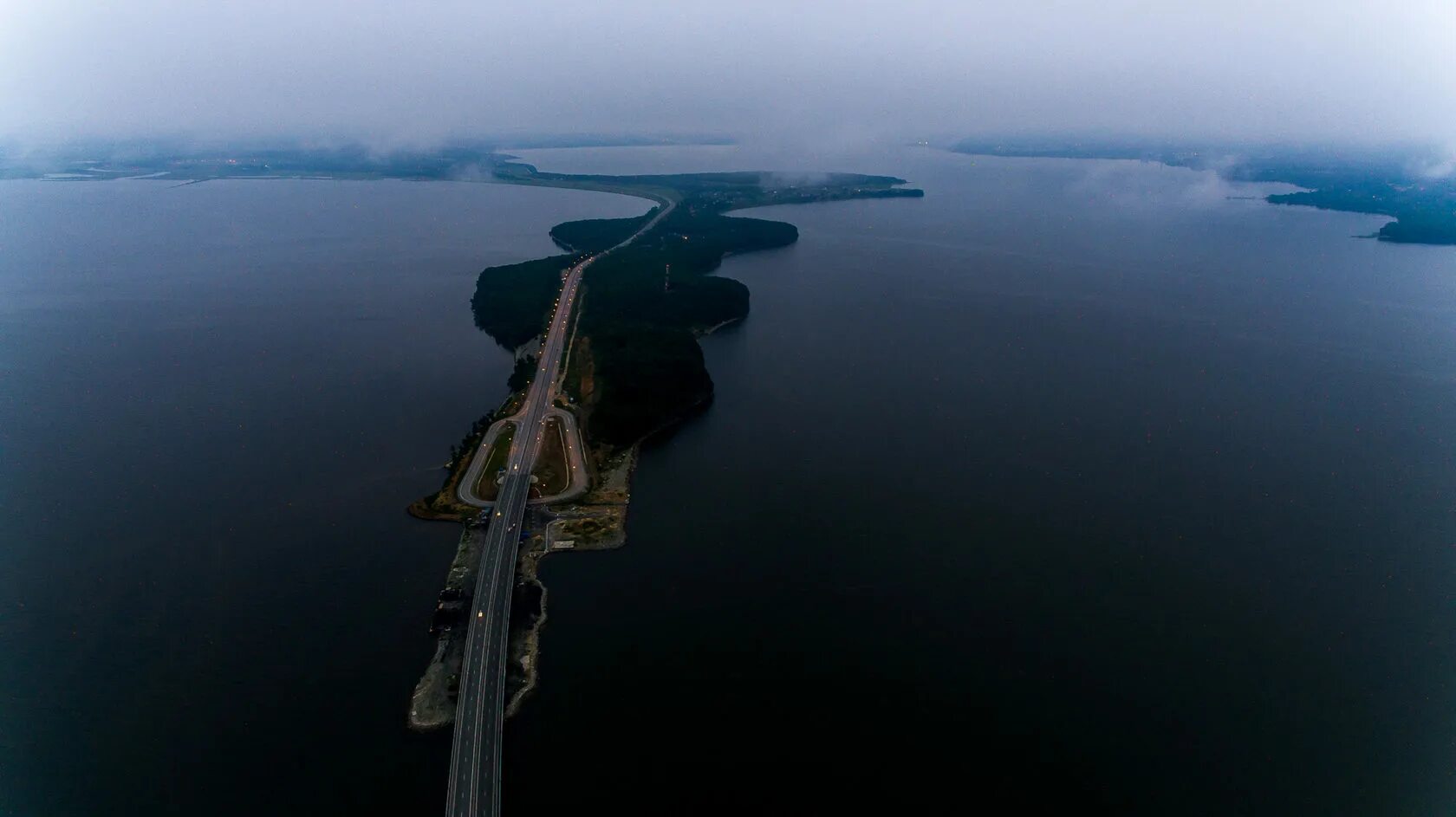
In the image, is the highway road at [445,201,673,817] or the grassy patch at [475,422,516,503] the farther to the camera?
the grassy patch at [475,422,516,503]

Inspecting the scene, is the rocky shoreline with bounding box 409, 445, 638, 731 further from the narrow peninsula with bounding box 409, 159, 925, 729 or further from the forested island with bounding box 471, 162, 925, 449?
the forested island with bounding box 471, 162, 925, 449

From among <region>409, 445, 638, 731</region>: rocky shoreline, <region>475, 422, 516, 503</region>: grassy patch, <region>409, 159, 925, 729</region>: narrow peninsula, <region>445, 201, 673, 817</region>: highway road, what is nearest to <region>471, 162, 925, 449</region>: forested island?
<region>409, 159, 925, 729</region>: narrow peninsula

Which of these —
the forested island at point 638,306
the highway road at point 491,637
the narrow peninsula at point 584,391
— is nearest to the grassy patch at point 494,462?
the narrow peninsula at point 584,391

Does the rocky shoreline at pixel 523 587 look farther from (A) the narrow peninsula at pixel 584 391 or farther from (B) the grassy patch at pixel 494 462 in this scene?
(B) the grassy patch at pixel 494 462

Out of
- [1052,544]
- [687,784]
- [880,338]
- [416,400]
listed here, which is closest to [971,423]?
[1052,544]

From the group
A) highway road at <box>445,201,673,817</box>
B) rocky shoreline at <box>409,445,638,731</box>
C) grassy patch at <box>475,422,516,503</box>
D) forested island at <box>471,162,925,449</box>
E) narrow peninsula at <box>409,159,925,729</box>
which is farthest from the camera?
forested island at <box>471,162,925,449</box>

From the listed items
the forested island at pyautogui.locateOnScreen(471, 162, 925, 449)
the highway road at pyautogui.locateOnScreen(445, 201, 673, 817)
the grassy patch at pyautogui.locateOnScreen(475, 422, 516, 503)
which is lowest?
the highway road at pyautogui.locateOnScreen(445, 201, 673, 817)
